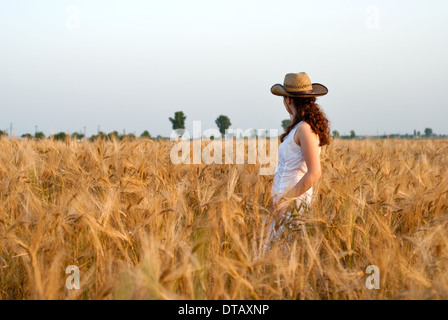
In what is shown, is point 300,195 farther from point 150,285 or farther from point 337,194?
point 150,285

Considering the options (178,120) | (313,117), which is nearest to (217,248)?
(313,117)

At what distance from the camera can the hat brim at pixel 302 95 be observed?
2844 millimetres

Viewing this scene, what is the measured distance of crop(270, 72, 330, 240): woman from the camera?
2.71 metres

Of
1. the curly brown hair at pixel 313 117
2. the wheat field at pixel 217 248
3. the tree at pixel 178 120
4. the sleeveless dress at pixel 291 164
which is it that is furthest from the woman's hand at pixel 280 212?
the tree at pixel 178 120

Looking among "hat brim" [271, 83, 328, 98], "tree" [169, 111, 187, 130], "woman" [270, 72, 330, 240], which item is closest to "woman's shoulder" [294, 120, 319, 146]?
"woman" [270, 72, 330, 240]

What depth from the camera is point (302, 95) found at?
2.83m

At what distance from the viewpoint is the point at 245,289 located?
151 cm

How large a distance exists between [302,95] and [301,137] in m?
0.31

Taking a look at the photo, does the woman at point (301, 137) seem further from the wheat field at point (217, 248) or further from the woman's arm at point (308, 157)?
the wheat field at point (217, 248)

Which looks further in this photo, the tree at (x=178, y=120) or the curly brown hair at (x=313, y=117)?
the tree at (x=178, y=120)

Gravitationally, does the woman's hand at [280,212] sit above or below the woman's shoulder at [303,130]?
below

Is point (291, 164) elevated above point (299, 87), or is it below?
below

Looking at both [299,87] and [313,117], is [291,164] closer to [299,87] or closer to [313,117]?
[313,117]
